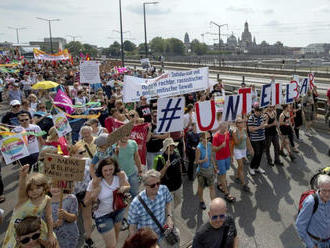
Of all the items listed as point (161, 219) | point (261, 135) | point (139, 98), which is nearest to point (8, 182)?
point (139, 98)

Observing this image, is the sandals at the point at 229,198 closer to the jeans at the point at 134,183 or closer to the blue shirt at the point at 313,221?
the jeans at the point at 134,183

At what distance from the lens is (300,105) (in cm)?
835

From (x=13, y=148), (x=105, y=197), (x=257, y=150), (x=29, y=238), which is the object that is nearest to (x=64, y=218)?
(x=105, y=197)

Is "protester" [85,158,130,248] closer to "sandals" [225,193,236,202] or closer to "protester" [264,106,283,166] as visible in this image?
"sandals" [225,193,236,202]

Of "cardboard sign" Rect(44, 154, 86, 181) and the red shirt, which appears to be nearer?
"cardboard sign" Rect(44, 154, 86, 181)

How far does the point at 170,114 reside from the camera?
5207mm

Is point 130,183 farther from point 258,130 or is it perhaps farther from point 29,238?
point 258,130

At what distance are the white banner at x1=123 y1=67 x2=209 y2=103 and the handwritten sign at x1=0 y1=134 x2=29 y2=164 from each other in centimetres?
344

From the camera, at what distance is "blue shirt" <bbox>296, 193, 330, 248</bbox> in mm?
2945

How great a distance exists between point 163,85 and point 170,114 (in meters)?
2.56

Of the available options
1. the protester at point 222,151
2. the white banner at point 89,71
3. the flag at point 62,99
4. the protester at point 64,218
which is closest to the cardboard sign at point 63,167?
the protester at point 64,218

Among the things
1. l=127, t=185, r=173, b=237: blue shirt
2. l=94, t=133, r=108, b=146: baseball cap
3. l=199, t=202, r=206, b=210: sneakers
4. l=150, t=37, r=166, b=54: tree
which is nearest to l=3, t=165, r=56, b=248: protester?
l=127, t=185, r=173, b=237: blue shirt

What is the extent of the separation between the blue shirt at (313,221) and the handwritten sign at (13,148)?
14.2ft

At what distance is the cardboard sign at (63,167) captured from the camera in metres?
2.95
